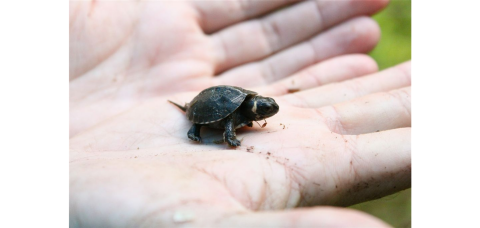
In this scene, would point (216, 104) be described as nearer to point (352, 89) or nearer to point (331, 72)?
point (352, 89)

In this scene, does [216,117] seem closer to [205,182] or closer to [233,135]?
[233,135]


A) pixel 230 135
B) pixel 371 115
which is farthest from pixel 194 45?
pixel 371 115

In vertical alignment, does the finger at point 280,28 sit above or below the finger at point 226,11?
below

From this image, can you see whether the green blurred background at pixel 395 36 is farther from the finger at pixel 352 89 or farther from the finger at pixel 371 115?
the finger at pixel 371 115

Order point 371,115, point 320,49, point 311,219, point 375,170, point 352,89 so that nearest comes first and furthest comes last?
point 311,219 < point 375,170 < point 371,115 < point 352,89 < point 320,49

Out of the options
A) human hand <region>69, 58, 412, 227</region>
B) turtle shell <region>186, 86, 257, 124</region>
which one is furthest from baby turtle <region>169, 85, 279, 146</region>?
human hand <region>69, 58, 412, 227</region>

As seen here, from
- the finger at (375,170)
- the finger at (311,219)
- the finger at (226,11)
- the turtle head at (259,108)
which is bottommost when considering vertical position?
the finger at (375,170)

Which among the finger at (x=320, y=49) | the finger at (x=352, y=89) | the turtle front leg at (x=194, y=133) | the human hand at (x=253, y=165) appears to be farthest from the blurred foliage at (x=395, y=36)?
the turtle front leg at (x=194, y=133)
